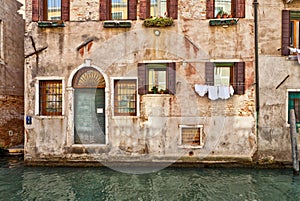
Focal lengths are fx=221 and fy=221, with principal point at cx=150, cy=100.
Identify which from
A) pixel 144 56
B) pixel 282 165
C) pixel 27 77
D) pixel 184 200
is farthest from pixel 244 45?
pixel 27 77

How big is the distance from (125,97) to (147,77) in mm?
838

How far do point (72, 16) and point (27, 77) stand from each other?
212cm

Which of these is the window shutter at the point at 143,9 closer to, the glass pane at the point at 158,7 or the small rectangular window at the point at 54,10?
the glass pane at the point at 158,7

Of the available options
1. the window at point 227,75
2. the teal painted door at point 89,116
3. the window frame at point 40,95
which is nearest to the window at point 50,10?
the window frame at point 40,95

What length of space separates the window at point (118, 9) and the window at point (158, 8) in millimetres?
250

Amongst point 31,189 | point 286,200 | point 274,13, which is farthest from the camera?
point 274,13

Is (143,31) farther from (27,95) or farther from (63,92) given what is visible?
(27,95)

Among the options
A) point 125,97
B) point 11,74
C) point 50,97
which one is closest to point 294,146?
point 125,97

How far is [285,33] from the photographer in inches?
234

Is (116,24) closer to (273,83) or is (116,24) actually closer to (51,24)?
(51,24)

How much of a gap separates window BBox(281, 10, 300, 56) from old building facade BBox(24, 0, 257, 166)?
2.88 ft

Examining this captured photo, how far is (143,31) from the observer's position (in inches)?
240

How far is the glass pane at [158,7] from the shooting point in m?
6.23

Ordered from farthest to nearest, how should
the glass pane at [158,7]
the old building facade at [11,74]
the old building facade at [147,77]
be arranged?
the old building facade at [11,74], the glass pane at [158,7], the old building facade at [147,77]
